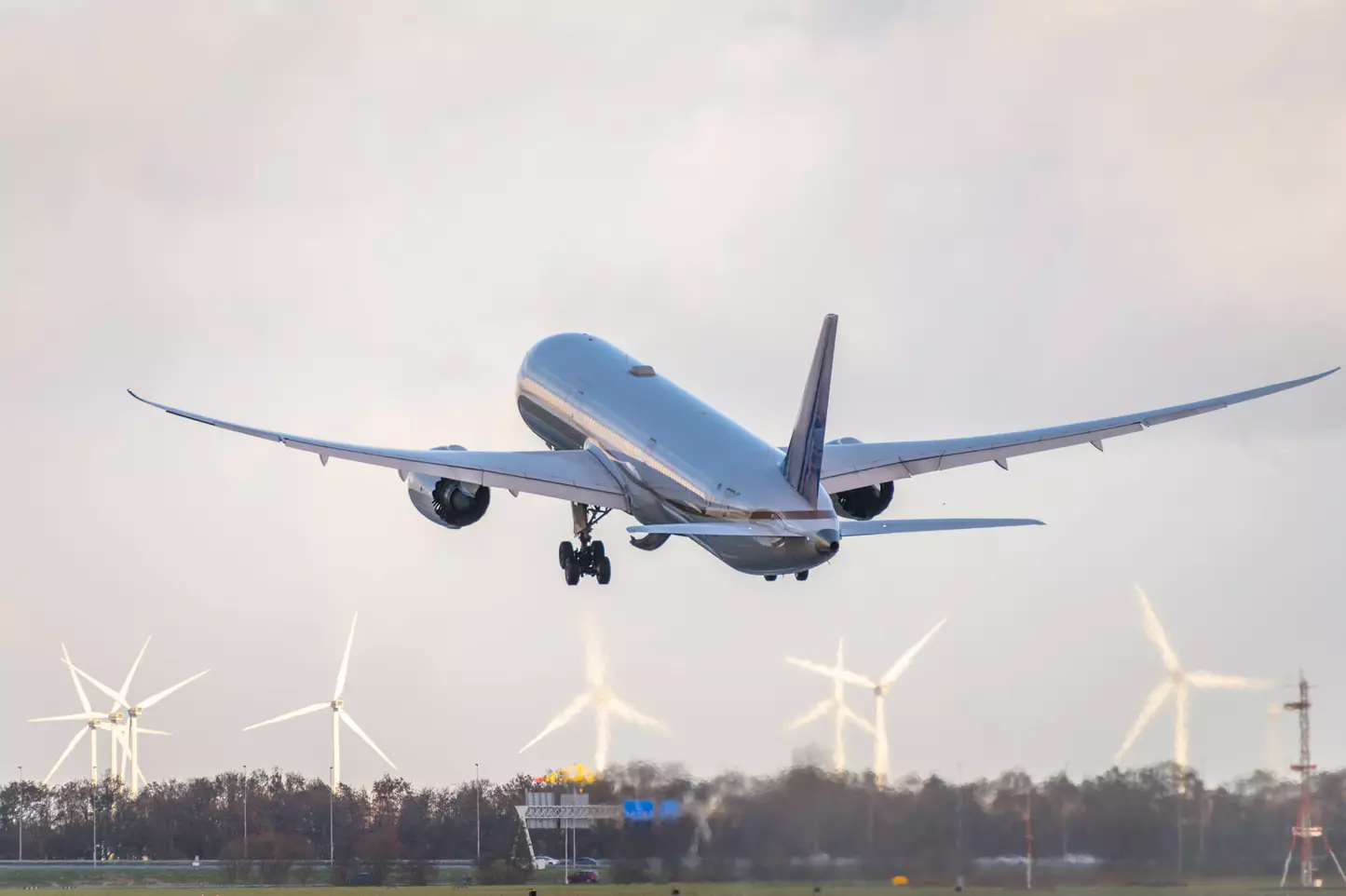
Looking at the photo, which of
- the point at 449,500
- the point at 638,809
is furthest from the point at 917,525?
the point at 449,500

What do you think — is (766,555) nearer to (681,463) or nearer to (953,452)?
(681,463)

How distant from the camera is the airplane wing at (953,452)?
6097 centimetres

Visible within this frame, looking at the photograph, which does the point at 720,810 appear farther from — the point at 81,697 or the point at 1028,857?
the point at 81,697

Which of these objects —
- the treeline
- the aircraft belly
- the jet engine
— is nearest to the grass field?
the treeline

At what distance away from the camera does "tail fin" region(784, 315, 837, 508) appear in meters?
53.7

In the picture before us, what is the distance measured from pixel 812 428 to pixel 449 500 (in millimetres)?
13010

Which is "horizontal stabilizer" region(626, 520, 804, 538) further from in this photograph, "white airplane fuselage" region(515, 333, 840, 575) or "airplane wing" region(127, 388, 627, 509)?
"airplane wing" region(127, 388, 627, 509)

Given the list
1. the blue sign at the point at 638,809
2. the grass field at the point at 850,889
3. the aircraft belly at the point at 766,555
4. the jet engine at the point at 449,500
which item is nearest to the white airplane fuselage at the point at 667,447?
the aircraft belly at the point at 766,555

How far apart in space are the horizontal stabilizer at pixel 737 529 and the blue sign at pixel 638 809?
24.9 ft

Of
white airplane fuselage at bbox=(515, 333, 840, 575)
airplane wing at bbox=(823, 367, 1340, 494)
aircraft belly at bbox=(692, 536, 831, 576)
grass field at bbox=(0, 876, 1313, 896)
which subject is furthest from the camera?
airplane wing at bbox=(823, 367, 1340, 494)

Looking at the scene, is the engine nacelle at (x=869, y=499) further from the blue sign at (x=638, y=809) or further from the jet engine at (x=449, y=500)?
the blue sign at (x=638, y=809)

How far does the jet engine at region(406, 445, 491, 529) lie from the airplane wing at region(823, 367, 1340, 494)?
935 centimetres

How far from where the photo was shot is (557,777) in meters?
64.8

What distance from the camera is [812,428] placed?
5372 centimetres
